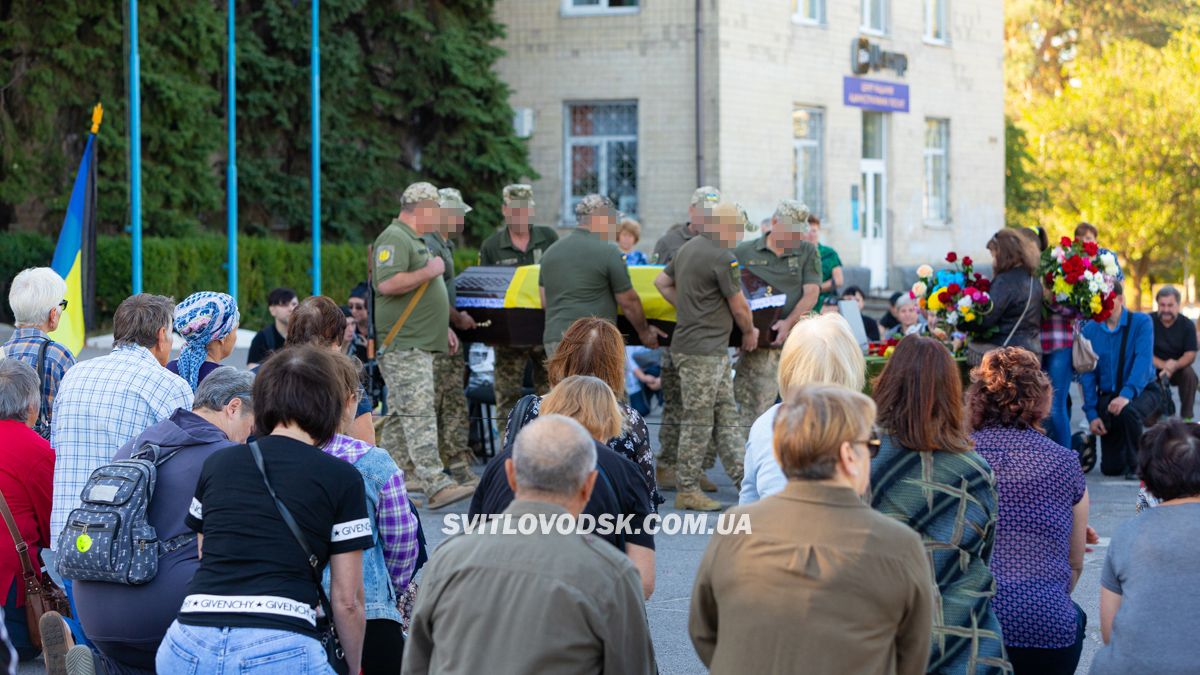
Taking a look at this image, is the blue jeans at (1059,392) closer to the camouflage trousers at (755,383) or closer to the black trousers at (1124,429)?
the black trousers at (1124,429)

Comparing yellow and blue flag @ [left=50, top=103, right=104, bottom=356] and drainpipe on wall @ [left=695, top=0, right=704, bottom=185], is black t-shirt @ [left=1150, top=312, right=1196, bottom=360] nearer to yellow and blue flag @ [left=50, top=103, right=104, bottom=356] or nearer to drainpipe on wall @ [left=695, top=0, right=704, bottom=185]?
yellow and blue flag @ [left=50, top=103, right=104, bottom=356]

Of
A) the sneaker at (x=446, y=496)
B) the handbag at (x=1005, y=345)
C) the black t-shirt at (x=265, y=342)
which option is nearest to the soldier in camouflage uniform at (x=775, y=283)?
the handbag at (x=1005, y=345)

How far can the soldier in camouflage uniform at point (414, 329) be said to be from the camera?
10211 millimetres

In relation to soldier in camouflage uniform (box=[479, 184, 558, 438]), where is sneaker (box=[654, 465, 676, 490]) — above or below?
below

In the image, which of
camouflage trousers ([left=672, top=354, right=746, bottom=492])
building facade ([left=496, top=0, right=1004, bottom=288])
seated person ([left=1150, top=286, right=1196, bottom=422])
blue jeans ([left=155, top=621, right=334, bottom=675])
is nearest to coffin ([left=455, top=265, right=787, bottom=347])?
camouflage trousers ([left=672, top=354, right=746, bottom=492])

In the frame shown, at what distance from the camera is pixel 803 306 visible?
1112 cm

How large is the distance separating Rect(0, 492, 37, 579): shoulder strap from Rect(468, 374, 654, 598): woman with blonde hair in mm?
2304

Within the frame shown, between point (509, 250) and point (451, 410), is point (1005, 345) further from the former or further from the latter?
point (451, 410)

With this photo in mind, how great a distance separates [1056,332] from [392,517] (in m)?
7.26

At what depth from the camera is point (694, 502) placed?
1026cm

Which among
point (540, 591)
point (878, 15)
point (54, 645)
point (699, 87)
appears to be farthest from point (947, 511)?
point (878, 15)

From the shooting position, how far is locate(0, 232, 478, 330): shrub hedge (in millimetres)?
21156

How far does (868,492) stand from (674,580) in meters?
3.81

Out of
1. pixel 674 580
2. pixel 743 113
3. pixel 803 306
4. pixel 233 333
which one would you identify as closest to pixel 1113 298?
pixel 803 306
